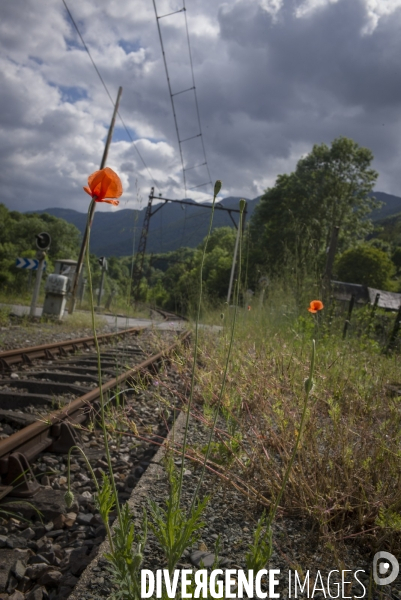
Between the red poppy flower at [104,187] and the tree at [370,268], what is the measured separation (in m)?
66.6

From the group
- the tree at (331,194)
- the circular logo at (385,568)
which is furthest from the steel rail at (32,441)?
the tree at (331,194)

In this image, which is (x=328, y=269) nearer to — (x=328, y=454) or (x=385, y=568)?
(x=328, y=454)

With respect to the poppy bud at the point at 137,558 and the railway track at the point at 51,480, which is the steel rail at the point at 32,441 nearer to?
the railway track at the point at 51,480

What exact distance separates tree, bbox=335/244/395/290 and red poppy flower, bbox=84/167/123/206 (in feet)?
219

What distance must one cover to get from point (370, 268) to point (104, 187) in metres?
69.3

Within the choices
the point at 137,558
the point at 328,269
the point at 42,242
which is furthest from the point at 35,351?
the point at 42,242

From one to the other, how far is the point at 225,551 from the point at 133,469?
1254mm

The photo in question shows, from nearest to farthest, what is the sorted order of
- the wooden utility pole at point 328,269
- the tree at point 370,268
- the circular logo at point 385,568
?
the circular logo at point 385,568, the wooden utility pole at point 328,269, the tree at point 370,268

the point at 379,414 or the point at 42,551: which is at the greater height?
the point at 379,414

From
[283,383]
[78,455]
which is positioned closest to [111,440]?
[78,455]

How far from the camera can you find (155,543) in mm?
1849

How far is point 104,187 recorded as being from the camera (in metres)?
1.25

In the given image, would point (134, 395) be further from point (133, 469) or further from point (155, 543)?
point (155, 543)

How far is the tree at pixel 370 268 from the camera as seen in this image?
216ft
